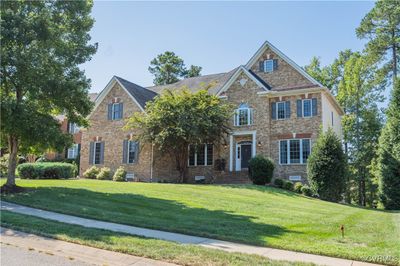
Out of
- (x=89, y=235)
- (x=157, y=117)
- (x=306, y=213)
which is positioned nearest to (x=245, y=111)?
(x=157, y=117)

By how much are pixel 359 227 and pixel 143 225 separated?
621cm

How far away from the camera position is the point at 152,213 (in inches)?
447

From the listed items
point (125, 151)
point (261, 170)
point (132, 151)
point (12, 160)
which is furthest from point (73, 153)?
point (261, 170)

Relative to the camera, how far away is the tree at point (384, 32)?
3186 centimetres

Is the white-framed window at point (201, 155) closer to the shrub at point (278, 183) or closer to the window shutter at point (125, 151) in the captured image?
the window shutter at point (125, 151)

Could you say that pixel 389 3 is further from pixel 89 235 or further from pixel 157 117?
pixel 89 235

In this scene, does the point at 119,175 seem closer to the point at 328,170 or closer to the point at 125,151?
the point at 125,151

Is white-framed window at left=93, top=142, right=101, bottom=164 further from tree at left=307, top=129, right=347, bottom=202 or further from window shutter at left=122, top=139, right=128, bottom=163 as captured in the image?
tree at left=307, top=129, right=347, bottom=202

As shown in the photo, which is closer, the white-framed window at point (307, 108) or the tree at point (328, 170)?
the tree at point (328, 170)

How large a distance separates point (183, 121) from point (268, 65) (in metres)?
8.80

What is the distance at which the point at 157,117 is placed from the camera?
23.6 metres

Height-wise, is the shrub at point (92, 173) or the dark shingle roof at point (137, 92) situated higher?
the dark shingle roof at point (137, 92)

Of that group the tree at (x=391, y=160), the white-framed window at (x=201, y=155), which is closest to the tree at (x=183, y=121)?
the white-framed window at (x=201, y=155)

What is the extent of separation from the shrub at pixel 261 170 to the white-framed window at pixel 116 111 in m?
11.8
